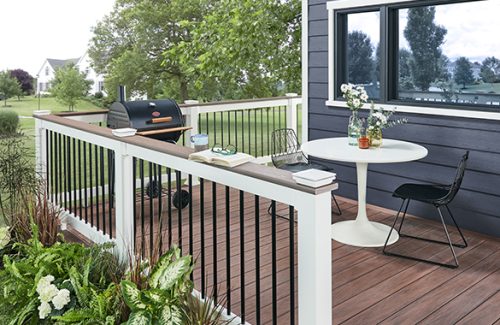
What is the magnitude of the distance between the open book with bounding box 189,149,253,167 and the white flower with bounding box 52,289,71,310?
100 centimetres

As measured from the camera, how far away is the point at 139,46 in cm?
857

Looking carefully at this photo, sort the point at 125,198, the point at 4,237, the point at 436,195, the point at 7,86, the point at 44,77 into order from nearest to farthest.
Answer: the point at 125,198 → the point at 436,195 → the point at 4,237 → the point at 7,86 → the point at 44,77

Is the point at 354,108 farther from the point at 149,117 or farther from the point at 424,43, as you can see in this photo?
the point at 149,117

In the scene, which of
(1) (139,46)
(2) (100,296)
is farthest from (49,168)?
(1) (139,46)

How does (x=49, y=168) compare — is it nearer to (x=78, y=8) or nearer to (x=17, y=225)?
(x=17, y=225)

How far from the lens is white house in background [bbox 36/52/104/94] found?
6700 millimetres

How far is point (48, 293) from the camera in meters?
2.79

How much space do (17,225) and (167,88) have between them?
5557 mm

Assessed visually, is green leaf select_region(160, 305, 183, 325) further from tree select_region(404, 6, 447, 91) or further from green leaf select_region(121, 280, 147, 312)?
tree select_region(404, 6, 447, 91)

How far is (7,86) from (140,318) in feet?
16.3

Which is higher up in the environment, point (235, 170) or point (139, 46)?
point (139, 46)

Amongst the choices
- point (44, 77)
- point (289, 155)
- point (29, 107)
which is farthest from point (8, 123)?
point (289, 155)

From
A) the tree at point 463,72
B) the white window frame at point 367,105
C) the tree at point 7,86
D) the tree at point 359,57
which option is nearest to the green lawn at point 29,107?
the tree at point 7,86

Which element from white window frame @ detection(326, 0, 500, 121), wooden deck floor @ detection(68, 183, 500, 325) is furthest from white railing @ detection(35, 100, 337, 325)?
white window frame @ detection(326, 0, 500, 121)
